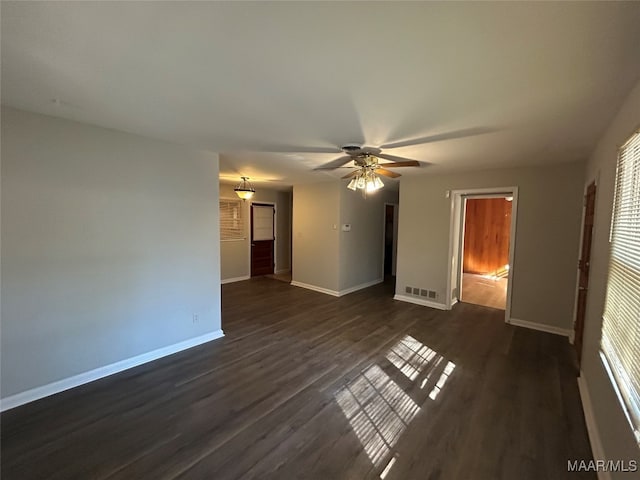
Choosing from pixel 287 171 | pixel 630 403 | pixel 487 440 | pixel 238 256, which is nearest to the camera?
pixel 630 403

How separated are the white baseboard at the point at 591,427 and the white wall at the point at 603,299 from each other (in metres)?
0.05

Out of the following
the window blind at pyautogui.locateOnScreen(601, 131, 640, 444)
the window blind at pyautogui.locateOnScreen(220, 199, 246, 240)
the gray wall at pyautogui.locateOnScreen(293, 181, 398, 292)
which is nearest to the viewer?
the window blind at pyautogui.locateOnScreen(601, 131, 640, 444)

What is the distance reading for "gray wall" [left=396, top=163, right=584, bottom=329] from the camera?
12.5 ft

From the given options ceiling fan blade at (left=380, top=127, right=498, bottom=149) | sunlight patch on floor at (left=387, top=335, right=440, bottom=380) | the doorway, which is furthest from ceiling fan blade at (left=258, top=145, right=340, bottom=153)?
the doorway

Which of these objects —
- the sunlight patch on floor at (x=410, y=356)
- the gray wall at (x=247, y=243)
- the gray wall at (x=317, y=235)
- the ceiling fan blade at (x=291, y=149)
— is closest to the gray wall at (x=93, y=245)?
the ceiling fan blade at (x=291, y=149)

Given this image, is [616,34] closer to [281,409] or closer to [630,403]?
[630,403]

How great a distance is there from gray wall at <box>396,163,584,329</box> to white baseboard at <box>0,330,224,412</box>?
4.14m

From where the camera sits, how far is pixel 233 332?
383 centimetres

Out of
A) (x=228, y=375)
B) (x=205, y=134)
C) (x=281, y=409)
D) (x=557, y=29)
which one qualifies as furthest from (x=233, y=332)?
(x=557, y=29)

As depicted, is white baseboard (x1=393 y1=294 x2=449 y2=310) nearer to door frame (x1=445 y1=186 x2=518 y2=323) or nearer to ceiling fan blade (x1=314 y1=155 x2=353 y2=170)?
door frame (x1=445 y1=186 x2=518 y2=323)

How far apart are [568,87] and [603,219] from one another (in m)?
1.28

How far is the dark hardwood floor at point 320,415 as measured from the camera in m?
1.78

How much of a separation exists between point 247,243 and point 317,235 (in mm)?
2217

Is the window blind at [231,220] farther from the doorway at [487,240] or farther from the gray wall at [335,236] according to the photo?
the doorway at [487,240]
